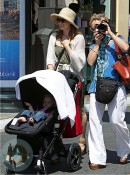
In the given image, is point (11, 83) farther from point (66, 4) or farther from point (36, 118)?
point (36, 118)

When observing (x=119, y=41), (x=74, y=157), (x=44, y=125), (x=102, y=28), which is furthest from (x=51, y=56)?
(x=74, y=157)

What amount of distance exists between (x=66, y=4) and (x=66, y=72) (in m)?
6.24

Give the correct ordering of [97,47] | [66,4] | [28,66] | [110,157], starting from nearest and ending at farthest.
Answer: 1. [97,47]
2. [110,157]
3. [28,66]
4. [66,4]

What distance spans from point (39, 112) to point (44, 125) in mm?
194

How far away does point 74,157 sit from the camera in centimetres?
554

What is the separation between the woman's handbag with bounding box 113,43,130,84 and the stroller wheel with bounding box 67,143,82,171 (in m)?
0.96

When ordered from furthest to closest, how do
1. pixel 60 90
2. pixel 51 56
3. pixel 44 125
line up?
pixel 51 56 < pixel 60 90 < pixel 44 125

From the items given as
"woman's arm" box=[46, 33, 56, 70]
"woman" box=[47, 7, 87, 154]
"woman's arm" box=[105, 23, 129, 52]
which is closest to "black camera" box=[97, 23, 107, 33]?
"woman's arm" box=[105, 23, 129, 52]

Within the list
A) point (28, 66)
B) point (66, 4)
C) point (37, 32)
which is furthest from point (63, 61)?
point (66, 4)

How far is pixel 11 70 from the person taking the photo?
9.19m

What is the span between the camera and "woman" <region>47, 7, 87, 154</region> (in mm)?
5723

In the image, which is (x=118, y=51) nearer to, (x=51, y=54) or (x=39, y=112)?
(x=51, y=54)

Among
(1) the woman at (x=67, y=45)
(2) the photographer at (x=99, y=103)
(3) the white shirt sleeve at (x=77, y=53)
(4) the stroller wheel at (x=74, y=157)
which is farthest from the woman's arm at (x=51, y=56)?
(4) the stroller wheel at (x=74, y=157)

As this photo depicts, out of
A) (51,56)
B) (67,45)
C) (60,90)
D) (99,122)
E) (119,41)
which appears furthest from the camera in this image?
(51,56)
